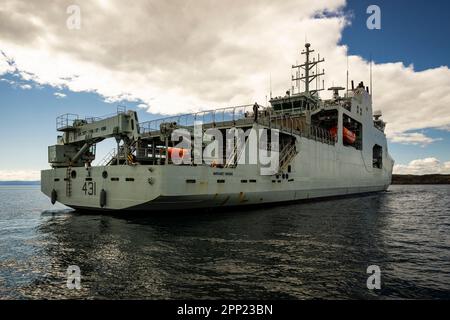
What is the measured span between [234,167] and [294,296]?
1446 centimetres

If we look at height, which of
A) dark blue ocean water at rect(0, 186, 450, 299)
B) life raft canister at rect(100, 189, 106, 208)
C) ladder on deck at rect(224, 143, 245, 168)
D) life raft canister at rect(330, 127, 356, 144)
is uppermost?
life raft canister at rect(330, 127, 356, 144)

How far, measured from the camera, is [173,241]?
11422 millimetres

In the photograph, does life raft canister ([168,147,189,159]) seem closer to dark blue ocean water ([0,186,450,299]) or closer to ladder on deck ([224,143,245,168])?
ladder on deck ([224,143,245,168])

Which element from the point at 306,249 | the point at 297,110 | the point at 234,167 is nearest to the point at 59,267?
the point at 306,249

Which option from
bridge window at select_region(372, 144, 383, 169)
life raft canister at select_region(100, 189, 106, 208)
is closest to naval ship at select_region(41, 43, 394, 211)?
life raft canister at select_region(100, 189, 106, 208)

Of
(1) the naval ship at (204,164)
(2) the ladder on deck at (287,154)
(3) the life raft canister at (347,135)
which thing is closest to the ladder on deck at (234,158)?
(1) the naval ship at (204,164)

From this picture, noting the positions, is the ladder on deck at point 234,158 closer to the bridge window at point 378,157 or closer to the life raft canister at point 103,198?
the life raft canister at point 103,198

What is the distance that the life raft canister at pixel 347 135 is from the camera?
115 feet

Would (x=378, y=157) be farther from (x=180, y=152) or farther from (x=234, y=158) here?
(x=180, y=152)

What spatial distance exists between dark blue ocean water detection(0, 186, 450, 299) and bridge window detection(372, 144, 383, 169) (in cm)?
3711

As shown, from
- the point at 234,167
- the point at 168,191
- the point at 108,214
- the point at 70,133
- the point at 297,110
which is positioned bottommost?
the point at 108,214

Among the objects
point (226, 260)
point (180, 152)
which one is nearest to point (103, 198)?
point (180, 152)

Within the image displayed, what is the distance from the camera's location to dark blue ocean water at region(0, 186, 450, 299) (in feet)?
21.9
